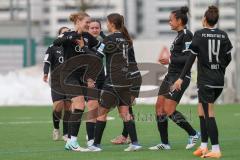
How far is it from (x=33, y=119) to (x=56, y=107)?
5202 mm

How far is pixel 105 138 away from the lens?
15.0 metres

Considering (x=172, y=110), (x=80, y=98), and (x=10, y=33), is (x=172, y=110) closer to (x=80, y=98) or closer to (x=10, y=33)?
(x=80, y=98)

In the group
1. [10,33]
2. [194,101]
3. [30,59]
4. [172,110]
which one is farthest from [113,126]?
[10,33]

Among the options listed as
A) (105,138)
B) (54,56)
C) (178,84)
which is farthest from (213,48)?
(54,56)

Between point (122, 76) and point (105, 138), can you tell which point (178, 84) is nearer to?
point (122, 76)

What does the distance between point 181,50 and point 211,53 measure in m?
1.13

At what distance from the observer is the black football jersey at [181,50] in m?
12.5

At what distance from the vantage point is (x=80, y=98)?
1262 cm

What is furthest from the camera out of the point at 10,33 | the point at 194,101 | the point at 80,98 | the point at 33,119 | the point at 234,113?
the point at 10,33

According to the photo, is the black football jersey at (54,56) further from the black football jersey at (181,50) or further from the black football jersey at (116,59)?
the black football jersey at (181,50)

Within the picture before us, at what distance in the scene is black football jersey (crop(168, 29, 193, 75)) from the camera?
41.0 feet

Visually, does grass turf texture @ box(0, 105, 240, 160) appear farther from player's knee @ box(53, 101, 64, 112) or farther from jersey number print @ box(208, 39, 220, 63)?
jersey number print @ box(208, 39, 220, 63)

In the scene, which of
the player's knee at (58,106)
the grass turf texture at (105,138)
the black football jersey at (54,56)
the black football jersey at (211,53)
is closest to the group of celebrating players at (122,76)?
the black football jersey at (211,53)

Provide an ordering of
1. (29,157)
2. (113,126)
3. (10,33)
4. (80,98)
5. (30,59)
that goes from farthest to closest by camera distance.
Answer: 1. (10,33)
2. (30,59)
3. (113,126)
4. (80,98)
5. (29,157)
